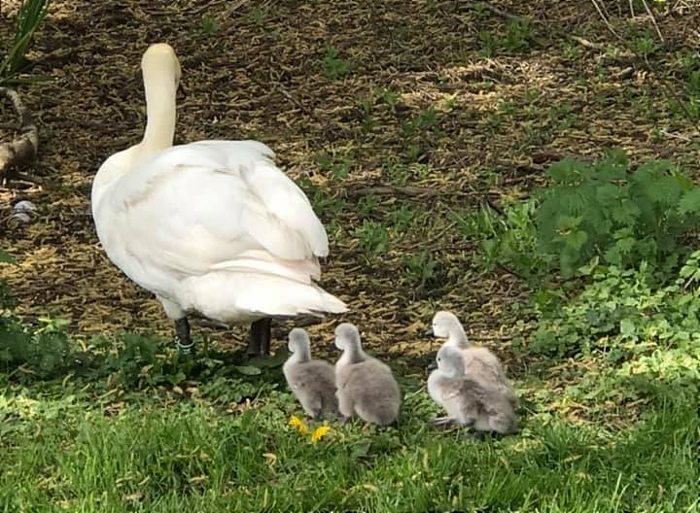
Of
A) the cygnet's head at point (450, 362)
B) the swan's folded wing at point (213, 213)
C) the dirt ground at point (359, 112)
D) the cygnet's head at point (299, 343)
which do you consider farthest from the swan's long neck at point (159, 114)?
the cygnet's head at point (450, 362)

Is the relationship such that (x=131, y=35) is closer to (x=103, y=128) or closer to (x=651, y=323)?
(x=103, y=128)

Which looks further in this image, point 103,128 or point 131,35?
point 131,35

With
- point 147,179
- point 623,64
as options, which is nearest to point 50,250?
point 147,179

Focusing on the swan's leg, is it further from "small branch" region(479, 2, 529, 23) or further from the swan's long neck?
"small branch" region(479, 2, 529, 23)

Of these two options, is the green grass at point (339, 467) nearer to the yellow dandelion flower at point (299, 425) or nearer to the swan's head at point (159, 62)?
the yellow dandelion flower at point (299, 425)

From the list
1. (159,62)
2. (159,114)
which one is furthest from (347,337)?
(159,62)

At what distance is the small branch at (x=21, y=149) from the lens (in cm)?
856

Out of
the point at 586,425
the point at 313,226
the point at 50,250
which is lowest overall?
the point at 50,250

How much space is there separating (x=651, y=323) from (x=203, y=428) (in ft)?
6.95

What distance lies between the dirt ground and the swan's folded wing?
35.5 inches

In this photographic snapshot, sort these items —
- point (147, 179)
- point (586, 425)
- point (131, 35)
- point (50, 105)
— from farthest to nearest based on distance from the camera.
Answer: point (131, 35) < point (50, 105) < point (147, 179) < point (586, 425)

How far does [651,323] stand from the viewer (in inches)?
226

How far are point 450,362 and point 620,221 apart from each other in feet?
5.40

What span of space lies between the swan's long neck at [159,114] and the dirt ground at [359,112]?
0.87 meters
